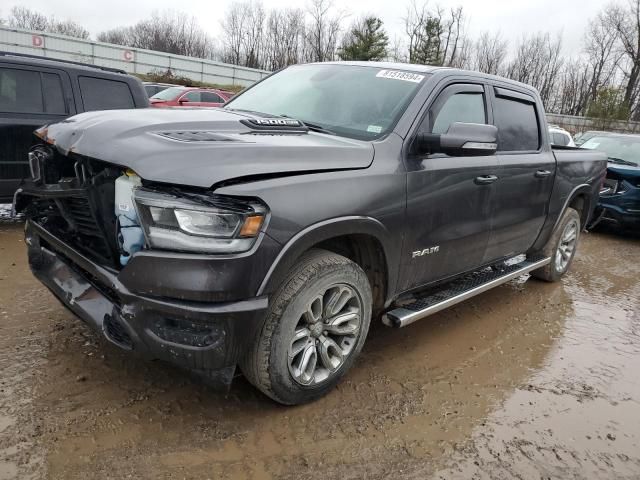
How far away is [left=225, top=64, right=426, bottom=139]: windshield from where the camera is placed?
3117 mm

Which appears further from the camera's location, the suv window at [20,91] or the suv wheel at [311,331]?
the suv window at [20,91]

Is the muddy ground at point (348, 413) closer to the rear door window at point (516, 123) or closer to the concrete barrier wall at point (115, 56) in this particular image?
the rear door window at point (516, 123)

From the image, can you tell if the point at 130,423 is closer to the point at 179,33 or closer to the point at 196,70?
the point at 196,70

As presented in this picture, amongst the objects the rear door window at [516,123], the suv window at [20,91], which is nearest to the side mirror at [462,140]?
the rear door window at [516,123]

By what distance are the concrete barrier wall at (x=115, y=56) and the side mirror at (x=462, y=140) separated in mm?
24442

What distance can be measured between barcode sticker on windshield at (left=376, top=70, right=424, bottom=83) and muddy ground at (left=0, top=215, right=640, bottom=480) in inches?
72.4

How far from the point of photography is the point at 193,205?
212 centimetres

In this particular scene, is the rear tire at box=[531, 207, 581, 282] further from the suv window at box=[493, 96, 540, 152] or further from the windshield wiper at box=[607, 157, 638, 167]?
the windshield wiper at box=[607, 157, 638, 167]

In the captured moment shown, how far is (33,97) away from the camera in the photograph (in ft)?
18.4

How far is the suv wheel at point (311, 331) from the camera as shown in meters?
2.43

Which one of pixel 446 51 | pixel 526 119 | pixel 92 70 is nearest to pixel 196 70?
pixel 446 51

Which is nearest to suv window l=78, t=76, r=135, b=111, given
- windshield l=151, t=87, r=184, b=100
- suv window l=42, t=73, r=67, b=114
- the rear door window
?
suv window l=42, t=73, r=67, b=114

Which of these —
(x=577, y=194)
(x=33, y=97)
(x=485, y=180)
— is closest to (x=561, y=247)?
(x=577, y=194)

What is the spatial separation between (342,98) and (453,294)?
5.16 ft
